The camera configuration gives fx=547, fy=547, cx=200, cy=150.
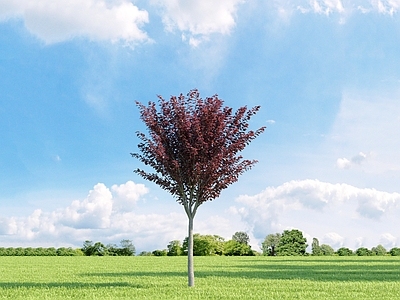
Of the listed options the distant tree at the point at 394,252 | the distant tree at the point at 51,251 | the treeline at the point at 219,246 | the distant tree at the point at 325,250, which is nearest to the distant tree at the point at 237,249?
the treeline at the point at 219,246

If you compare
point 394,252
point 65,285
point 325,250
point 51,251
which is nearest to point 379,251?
point 394,252

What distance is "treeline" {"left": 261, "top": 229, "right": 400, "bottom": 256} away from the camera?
58062 mm

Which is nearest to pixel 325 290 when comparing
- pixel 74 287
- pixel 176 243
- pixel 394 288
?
pixel 394 288

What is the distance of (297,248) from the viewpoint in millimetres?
58188

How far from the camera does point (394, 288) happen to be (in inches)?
678

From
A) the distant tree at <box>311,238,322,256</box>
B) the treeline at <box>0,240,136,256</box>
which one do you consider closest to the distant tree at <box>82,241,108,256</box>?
the treeline at <box>0,240,136,256</box>

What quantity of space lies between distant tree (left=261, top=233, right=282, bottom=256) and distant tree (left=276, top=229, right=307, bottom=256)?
509mm

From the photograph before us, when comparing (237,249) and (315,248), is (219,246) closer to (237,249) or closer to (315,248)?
(237,249)

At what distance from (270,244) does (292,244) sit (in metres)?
2.43

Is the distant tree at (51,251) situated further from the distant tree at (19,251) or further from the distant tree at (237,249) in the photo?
the distant tree at (237,249)

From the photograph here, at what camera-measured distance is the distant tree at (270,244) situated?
58.8 metres

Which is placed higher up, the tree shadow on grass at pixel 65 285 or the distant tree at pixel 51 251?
the distant tree at pixel 51 251

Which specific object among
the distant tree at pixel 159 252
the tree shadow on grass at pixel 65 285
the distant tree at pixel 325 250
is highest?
the distant tree at pixel 325 250

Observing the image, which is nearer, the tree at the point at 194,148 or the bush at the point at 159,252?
the tree at the point at 194,148
